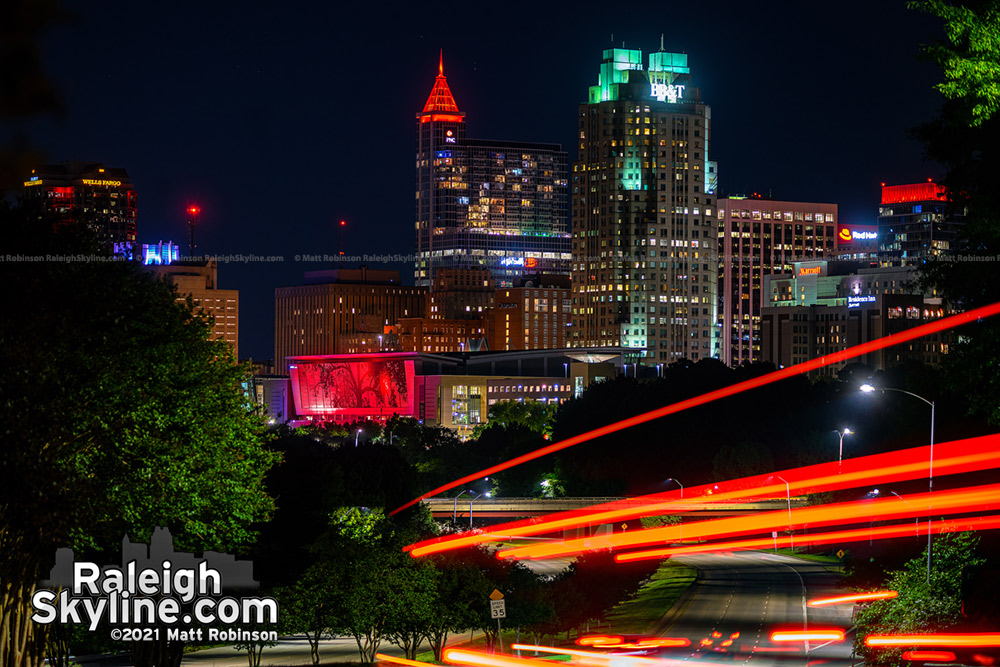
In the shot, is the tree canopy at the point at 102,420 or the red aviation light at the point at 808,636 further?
the red aviation light at the point at 808,636

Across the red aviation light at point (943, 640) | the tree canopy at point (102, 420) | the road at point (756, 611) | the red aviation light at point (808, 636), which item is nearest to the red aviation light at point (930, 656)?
the red aviation light at point (943, 640)

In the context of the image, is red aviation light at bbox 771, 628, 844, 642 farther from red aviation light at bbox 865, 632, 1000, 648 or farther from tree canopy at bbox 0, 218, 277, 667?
tree canopy at bbox 0, 218, 277, 667

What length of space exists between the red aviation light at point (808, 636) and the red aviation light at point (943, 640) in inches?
743

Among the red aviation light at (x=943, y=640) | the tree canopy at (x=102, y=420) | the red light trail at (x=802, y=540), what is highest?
the tree canopy at (x=102, y=420)

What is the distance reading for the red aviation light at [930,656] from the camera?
33.9 metres

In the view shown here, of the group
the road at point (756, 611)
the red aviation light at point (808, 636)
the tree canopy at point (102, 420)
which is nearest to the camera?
the tree canopy at point (102, 420)

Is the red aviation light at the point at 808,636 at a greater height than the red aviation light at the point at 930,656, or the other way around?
the red aviation light at the point at 930,656

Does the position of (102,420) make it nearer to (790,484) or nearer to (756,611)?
(756,611)

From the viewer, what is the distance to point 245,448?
41906 mm

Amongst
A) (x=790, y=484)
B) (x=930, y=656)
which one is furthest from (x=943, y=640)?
(x=790, y=484)

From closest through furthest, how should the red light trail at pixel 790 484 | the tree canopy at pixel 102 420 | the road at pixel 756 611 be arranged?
the tree canopy at pixel 102 420 → the road at pixel 756 611 → the red light trail at pixel 790 484

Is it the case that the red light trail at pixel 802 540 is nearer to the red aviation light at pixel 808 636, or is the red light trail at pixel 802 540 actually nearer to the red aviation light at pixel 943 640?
the red aviation light at pixel 808 636

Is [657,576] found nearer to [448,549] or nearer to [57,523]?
[448,549]

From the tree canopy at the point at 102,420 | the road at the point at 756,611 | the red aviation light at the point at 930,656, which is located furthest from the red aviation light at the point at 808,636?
the tree canopy at the point at 102,420
